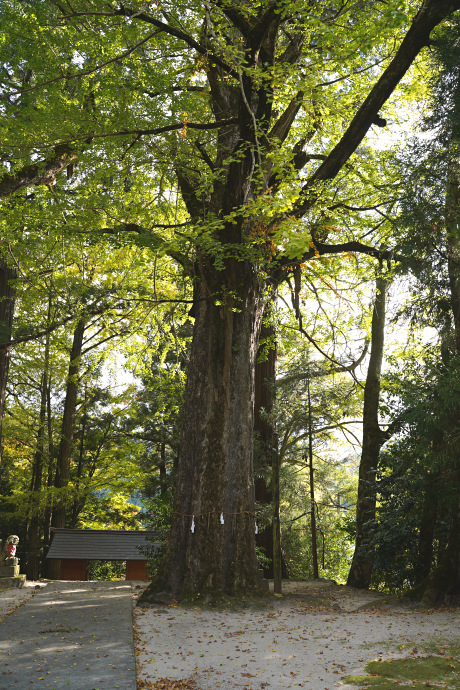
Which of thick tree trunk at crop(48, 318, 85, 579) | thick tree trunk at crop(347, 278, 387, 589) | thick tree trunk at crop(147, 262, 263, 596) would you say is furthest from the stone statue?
thick tree trunk at crop(347, 278, 387, 589)

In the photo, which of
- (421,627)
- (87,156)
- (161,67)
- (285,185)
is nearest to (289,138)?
(161,67)

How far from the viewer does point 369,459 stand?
40.3ft

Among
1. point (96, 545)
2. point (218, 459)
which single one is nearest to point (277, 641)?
point (218, 459)

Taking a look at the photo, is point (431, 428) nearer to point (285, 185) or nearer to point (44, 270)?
point (285, 185)

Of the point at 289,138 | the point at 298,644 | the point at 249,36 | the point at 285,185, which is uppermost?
the point at 289,138

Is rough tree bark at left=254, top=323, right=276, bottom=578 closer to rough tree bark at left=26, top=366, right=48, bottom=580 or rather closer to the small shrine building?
the small shrine building

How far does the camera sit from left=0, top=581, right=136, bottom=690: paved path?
3.91 m

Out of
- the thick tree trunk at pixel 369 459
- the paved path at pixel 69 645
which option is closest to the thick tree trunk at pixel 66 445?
the thick tree trunk at pixel 369 459

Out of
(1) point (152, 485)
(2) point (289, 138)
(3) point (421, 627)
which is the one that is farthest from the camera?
(1) point (152, 485)

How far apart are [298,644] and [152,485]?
43.5 feet

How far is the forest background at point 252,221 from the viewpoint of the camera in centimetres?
718

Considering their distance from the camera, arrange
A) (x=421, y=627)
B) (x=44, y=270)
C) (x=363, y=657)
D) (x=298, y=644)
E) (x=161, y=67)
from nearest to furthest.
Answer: (x=363, y=657), (x=298, y=644), (x=421, y=627), (x=161, y=67), (x=44, y=270)

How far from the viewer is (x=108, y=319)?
14781mm

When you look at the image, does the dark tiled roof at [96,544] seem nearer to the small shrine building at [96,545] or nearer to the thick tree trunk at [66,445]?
the small shrine building at [96,545]
